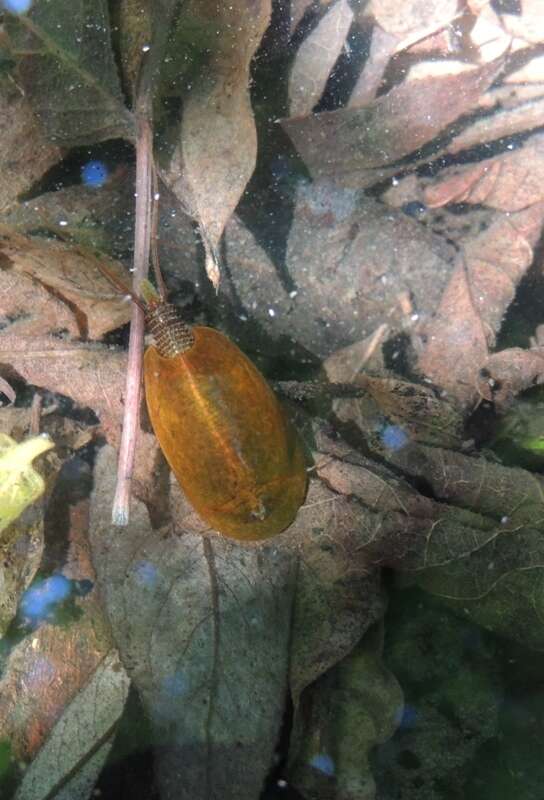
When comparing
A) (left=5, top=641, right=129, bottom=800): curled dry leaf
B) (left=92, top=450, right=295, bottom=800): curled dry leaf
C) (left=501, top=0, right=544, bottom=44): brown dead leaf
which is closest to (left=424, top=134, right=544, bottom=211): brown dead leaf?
(left=501, top=0, right=544, bottom=44): brown dead leaf

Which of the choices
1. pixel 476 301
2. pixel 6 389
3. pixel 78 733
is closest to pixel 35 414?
pixel 6 389

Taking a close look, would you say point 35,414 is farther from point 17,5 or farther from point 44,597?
point 17,5

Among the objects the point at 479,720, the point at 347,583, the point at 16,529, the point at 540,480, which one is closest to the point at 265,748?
the point at 347,583

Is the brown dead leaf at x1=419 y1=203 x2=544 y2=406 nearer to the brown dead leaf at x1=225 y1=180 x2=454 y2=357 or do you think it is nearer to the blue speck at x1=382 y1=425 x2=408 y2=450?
the brown dead leaf at x1=225 y1=180 x2=454 y2=357

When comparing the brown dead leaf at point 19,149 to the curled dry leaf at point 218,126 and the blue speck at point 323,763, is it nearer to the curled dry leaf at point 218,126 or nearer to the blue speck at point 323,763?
the curled dry leaf at point 218,126

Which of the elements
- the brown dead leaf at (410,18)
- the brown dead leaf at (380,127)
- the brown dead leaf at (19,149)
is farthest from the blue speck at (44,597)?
the brown dead leaf at (410,18)

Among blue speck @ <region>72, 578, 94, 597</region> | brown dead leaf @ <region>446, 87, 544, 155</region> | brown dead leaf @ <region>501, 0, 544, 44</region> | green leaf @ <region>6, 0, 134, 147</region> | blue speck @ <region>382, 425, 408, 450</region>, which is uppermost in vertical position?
green leaf @ <region>6, 0, 134, 147</region>

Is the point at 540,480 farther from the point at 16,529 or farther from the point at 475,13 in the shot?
the point at 475,13
